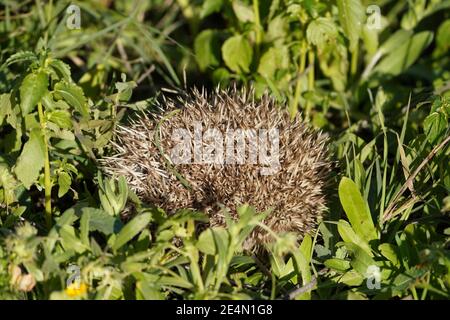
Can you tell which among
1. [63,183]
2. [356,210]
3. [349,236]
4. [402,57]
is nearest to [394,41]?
[402,57]

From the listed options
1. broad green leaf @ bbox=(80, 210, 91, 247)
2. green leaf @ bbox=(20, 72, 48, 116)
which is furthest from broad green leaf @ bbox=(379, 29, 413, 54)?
broad green leaf @ bbox=(80, 210, 91, 247)

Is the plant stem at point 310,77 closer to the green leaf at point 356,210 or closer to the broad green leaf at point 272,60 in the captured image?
the broad green leaf at point 272,60

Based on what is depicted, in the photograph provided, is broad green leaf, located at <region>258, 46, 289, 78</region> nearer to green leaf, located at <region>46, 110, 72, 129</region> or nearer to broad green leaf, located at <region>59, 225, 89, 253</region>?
green leaf, located at <region>46, 110, 72, 129</region>

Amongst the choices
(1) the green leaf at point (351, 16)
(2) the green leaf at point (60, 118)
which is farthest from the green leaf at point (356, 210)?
(2) the green leaf at point (60, 118)
